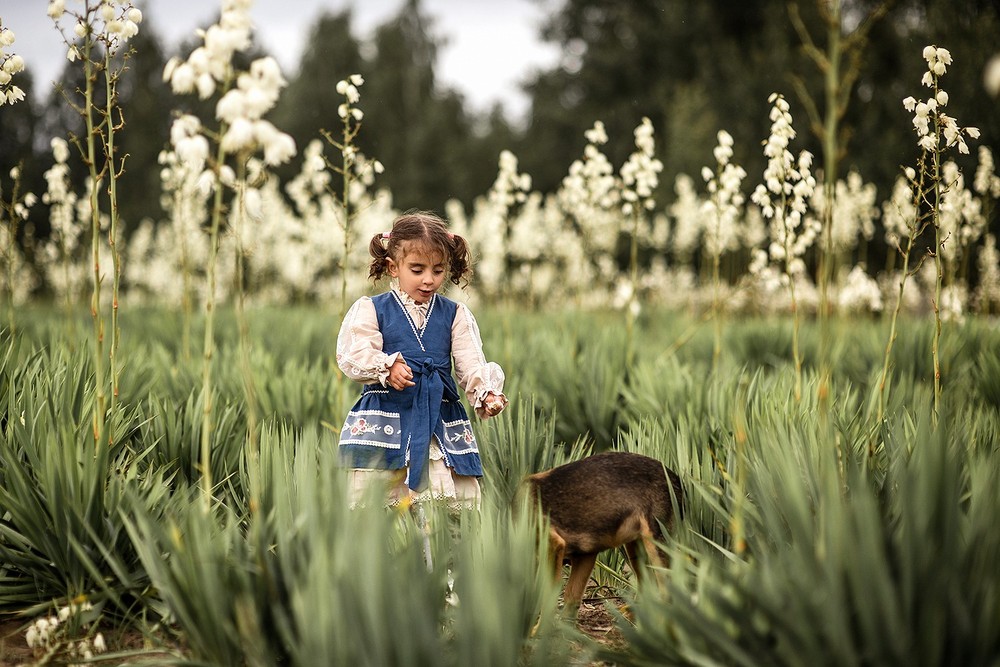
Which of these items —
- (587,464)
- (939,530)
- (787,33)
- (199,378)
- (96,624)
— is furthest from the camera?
(787,33)

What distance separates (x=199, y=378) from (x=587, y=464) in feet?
8.36

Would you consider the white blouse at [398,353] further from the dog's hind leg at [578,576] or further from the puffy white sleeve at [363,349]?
the dog's hind leg at [578,576]

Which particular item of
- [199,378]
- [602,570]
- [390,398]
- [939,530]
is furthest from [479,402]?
[199,378]

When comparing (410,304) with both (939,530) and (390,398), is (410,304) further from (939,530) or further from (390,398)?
(939,530)

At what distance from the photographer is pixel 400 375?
2883 mm

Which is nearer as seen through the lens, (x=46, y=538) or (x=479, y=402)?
(x=46, y=538)

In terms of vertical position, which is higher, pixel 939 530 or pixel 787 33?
pixel 787 33

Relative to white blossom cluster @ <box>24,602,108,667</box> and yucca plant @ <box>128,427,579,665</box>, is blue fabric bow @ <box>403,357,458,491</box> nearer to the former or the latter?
yucca plant @ <box>128,427,579,665</box>

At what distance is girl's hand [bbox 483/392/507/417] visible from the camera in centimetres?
296

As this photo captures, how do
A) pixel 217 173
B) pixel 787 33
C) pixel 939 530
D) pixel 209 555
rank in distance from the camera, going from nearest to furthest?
pixel 939 530 → pixel 209 555 → pixel 217 173 → pixel 787 33

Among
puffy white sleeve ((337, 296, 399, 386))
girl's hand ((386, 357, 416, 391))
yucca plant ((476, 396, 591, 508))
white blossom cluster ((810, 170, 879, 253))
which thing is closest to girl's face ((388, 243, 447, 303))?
puffy white sleeve ((337, 296, 399, 386))

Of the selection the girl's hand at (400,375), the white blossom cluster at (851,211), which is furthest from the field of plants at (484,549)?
the white blossom cluster at (851,211)

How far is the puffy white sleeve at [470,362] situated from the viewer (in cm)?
307

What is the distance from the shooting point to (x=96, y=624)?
7.98 feet
